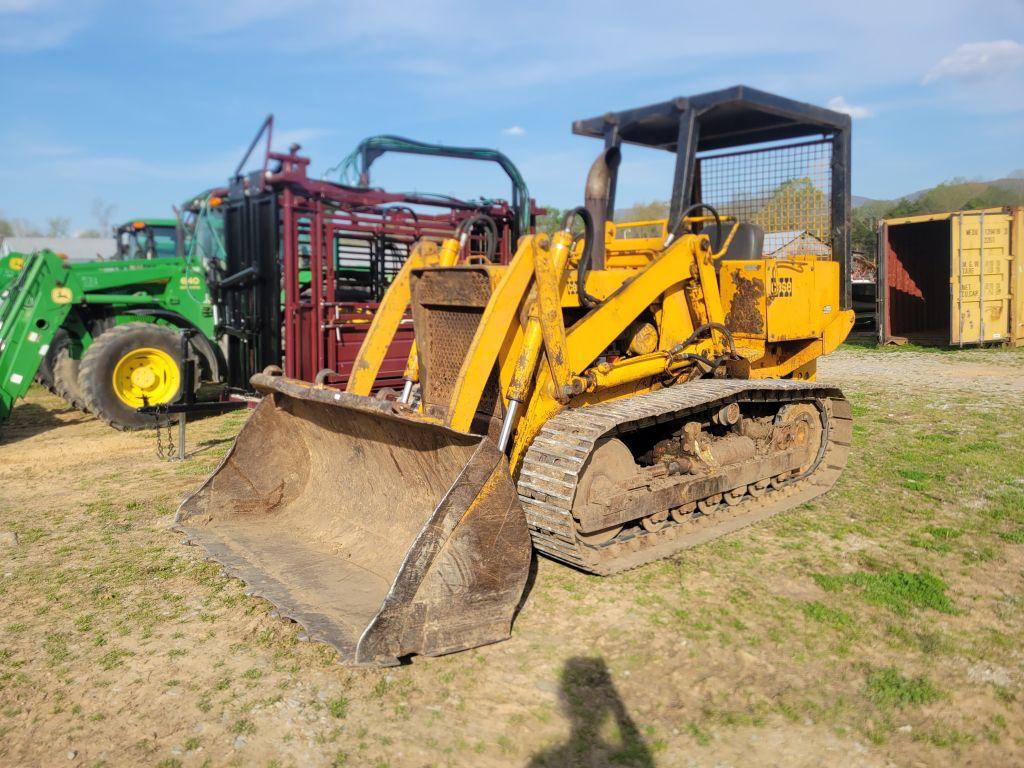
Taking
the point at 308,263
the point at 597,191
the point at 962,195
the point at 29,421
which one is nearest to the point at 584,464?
the point at 597,191

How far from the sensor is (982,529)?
16.8ft

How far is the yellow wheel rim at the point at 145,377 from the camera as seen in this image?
30.1 feet

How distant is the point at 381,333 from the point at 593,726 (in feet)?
9.61

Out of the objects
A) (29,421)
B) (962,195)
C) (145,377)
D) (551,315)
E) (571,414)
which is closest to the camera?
(551,315)

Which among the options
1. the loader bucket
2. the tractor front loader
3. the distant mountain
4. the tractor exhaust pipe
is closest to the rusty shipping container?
the tractor exhaust pipe

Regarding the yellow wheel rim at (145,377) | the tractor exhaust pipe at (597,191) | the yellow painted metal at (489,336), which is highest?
the tractor exhaust pipe at (597,191)

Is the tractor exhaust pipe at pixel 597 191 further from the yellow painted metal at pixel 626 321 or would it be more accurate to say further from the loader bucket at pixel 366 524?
the loader bucket at pixel 366 524

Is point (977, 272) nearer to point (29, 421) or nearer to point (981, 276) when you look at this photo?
point (981, 276)

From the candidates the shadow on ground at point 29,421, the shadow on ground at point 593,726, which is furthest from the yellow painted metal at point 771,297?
the shadow on ground at point 29,421

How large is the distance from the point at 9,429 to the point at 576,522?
7.54m

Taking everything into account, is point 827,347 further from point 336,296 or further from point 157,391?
point 157,391

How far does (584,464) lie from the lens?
4.25 m

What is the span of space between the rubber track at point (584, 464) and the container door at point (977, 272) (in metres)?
10.5

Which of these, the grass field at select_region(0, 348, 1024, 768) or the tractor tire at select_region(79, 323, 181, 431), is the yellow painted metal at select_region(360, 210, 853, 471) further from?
the tractor tire at select_region(79, 323, 181, 431)
